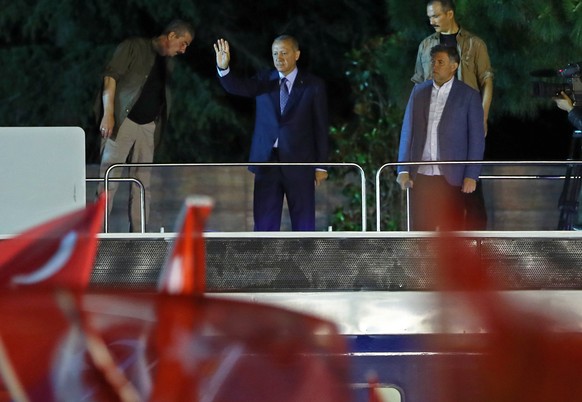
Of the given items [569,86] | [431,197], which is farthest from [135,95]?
[569,86]

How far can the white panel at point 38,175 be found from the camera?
6211 millimetres

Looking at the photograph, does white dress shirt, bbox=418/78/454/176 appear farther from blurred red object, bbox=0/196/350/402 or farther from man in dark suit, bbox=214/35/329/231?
blurred red object, bbox=0/196/350/402

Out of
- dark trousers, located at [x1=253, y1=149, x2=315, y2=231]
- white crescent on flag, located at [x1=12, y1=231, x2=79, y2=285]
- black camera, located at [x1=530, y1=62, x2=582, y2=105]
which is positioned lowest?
dark trousers, located at [x1=253, y1=149, x2=315, y2=231]

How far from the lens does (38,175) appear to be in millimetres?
6230

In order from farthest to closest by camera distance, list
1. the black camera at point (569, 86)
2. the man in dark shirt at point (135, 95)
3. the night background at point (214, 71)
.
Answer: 1. the night background at point (214, 71)
2. the man in dark shirt at point (135, 95)
3. the black camera at point (569, 86)

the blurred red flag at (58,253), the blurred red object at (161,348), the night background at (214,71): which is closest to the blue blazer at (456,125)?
the blurred red flag at (58,253)

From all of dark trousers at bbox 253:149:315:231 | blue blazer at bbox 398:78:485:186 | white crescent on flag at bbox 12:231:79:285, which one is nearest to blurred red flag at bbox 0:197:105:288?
white crescent on flag at bbox 12:231:79:285

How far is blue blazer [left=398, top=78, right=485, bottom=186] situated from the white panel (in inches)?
80.0

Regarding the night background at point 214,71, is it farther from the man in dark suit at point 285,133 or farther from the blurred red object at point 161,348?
the blurred red object at point 161,348

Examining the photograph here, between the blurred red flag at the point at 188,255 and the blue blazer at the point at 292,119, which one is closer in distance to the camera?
the blurred red flag at the point at 188,255

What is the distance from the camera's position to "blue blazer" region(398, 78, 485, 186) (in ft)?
24.9

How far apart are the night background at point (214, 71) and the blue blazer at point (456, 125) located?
266 inches

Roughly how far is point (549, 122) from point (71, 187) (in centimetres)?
1079

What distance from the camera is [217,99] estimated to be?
16.5m
